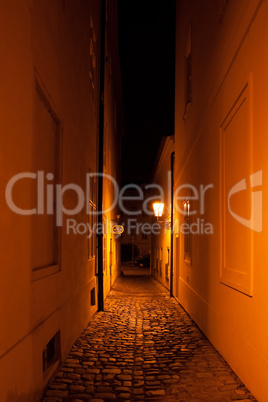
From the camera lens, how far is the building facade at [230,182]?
467 cm

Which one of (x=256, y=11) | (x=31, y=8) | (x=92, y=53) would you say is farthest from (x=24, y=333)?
(x=92, y=53)

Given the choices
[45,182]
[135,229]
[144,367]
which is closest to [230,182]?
[45,182]

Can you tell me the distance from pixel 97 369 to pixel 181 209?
24.1 feet

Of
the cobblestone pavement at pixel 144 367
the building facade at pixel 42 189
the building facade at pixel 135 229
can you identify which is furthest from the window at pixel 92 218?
the building facade at pixel 135 229

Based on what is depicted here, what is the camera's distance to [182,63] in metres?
13.0

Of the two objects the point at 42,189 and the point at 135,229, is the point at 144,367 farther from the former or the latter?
the point at 135,229

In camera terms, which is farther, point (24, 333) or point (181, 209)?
point (181, 209)

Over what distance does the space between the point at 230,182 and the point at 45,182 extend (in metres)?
2.85

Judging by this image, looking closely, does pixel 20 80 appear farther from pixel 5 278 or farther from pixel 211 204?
pixel 211 204

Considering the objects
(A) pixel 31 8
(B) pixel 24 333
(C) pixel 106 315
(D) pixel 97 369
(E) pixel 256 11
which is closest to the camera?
(B) pixel 24 333

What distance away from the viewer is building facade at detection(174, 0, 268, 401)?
467 cm

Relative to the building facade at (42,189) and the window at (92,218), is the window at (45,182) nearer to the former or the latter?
the building facade at (42,189)

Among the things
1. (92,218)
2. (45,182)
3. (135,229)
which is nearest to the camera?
(45,182)

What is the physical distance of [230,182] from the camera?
6.24 m
